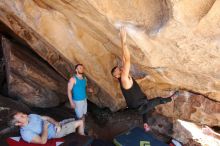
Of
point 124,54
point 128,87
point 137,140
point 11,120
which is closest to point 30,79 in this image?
point 11,120

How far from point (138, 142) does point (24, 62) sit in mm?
3464

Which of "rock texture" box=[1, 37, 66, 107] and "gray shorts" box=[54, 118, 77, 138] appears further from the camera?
"rock texture" box=[1, 37, 66, 107]

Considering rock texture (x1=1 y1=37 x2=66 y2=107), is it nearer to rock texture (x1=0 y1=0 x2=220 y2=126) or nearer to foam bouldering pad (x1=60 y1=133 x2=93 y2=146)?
rock texture (x1=0 y1=0 x2=220 y2=126)

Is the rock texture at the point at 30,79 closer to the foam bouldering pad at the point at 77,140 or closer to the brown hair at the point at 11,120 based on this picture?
the brown hair at the point at 11,120

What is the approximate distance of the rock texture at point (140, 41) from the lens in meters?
5.50

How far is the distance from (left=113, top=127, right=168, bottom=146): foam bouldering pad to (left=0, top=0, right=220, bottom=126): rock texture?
129 centimetres

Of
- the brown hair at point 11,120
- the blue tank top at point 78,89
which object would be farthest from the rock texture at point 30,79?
the blue tank top at point 78,89

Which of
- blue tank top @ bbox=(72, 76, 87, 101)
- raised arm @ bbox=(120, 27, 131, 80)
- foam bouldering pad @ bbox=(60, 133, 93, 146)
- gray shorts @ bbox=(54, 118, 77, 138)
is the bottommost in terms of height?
foam bouldering pad @ bbox=(60, 133, 93, 146)

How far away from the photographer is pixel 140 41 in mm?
6012

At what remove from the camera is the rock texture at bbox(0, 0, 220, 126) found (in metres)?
5.50

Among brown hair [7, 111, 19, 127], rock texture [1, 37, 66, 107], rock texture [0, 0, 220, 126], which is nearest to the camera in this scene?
rock texture [0, 0, 220, 126]

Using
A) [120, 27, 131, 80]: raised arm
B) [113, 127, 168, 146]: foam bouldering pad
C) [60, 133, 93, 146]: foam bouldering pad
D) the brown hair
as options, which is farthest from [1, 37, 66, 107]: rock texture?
[120, 27, 131, 80]: raised arm

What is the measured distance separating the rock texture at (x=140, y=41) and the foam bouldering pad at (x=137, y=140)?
4.23 feet

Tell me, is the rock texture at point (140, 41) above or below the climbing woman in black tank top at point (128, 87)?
above
